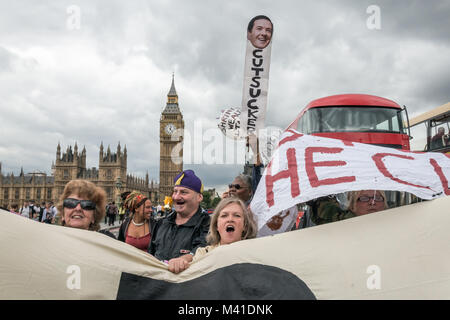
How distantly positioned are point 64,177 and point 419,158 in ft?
333

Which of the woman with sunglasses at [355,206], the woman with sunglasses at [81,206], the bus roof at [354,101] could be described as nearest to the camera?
the woman with sunglasses at [355,206]

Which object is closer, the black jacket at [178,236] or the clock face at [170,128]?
the black jacket at [178,236]

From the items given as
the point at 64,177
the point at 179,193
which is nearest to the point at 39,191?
the point at 64,177

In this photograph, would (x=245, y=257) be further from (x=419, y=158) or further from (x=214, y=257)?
(x=419, y=158)

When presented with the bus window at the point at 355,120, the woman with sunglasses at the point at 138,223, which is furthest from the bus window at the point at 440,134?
the woman with sunglasses at the point at 138,223

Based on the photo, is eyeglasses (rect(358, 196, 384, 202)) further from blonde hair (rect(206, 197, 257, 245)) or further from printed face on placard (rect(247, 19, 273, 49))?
printed face on placard (rect(247, 19, 273, 49))

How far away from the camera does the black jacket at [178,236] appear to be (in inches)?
123

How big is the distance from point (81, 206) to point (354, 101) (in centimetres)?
816

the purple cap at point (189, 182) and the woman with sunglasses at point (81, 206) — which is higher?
the purple cap at point (189, 182)

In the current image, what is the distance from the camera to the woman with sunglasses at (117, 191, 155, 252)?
451cm

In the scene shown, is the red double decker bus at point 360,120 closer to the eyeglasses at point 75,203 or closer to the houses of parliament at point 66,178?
the eyeglasses at point 75,203

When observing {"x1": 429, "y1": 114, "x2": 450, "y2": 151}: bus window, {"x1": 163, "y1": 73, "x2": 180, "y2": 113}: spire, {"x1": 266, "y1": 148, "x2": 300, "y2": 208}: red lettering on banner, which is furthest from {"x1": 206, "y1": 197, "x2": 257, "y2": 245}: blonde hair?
{"x1": 163, "y1": 73, "x2": 180, "y2": 113}: spire
